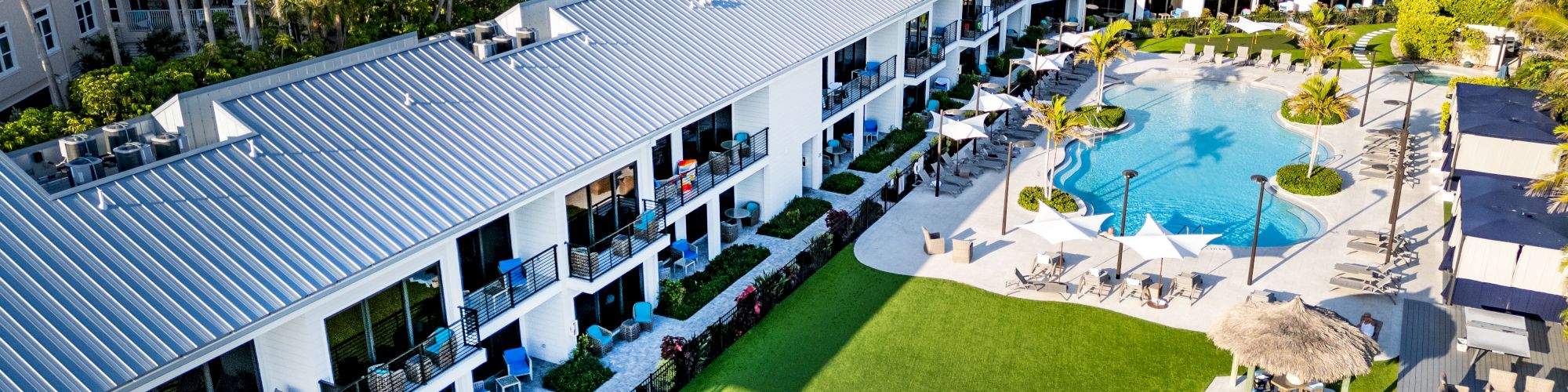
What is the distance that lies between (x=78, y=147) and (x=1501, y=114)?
42149 mm

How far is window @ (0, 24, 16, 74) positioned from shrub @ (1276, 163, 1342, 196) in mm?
47343

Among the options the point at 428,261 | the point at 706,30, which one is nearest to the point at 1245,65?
the point at 706,30

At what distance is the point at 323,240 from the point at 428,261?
3073mm

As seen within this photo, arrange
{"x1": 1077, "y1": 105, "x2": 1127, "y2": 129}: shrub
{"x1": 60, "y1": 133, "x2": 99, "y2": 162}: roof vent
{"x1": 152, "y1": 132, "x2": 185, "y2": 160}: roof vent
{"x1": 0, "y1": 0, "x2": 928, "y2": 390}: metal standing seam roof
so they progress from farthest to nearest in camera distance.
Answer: {"x1": 1077, "y1": 105, "x2": 1127, "y2": 129}: shrub → {"x1": 152, "y1": 132, "x2": 185, "y2": 160}: roof vent → {"x1": 60, "y1": 133, "x2": 99, "y2": 162}: roof vent → {"x1": 0, "y1": 0, "x2": 928, "y2": 390}: metal standing seam roof

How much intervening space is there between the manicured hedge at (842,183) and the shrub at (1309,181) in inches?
611

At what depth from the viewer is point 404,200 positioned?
26.1 metres

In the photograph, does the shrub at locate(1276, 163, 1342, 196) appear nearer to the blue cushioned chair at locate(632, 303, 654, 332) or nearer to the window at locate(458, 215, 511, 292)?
the blue cushioned chair at locate(632, 303, 654, 332)

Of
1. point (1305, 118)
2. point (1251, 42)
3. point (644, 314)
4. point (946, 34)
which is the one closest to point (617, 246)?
point (644, 314)

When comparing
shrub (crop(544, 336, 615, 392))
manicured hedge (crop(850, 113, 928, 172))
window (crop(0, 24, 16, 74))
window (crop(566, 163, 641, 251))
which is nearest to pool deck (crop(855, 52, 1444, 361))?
manicured hedge (crop(850, 113, 928, 172))

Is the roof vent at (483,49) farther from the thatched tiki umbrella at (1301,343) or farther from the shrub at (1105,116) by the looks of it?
the shrub at (1105,116)

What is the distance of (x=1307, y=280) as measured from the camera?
36.8m

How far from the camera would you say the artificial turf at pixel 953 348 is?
3112 centimetres

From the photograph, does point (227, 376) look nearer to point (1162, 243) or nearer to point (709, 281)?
point (709, 281)

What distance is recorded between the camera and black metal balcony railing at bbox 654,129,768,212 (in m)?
35.0
